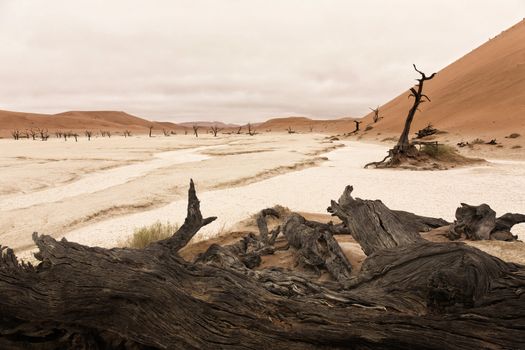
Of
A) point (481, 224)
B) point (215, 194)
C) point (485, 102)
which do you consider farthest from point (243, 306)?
point (485, 102)

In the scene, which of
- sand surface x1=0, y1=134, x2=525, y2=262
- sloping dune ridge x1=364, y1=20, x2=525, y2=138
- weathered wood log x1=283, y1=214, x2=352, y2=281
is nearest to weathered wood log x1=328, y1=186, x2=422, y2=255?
weathered wood log x1=283, y1=214, x2=352, y2=281

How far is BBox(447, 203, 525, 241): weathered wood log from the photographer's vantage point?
5.69 metres

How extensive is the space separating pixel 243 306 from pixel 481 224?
4655mm

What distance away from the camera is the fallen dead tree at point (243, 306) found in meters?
2.40

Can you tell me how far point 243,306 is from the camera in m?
2.72

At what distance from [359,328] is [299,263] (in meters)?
2.50

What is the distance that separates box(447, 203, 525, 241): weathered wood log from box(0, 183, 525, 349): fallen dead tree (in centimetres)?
300

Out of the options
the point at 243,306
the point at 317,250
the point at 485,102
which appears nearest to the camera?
the point at 243,306

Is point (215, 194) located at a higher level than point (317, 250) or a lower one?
lower

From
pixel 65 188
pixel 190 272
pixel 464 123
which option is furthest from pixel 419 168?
pixel 464 123

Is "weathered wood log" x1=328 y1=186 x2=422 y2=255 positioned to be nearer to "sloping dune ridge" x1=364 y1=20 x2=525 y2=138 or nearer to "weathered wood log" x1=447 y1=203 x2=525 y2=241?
"weathered wood log" x1=447 y1=203 x2=525 y2=241

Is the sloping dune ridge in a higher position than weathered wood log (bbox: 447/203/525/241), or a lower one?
higher

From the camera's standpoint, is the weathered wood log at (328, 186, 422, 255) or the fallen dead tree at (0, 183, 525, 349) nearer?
the fallen dead tree at (0, 183, 525, 349)

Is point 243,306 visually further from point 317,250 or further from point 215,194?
point 215,194
